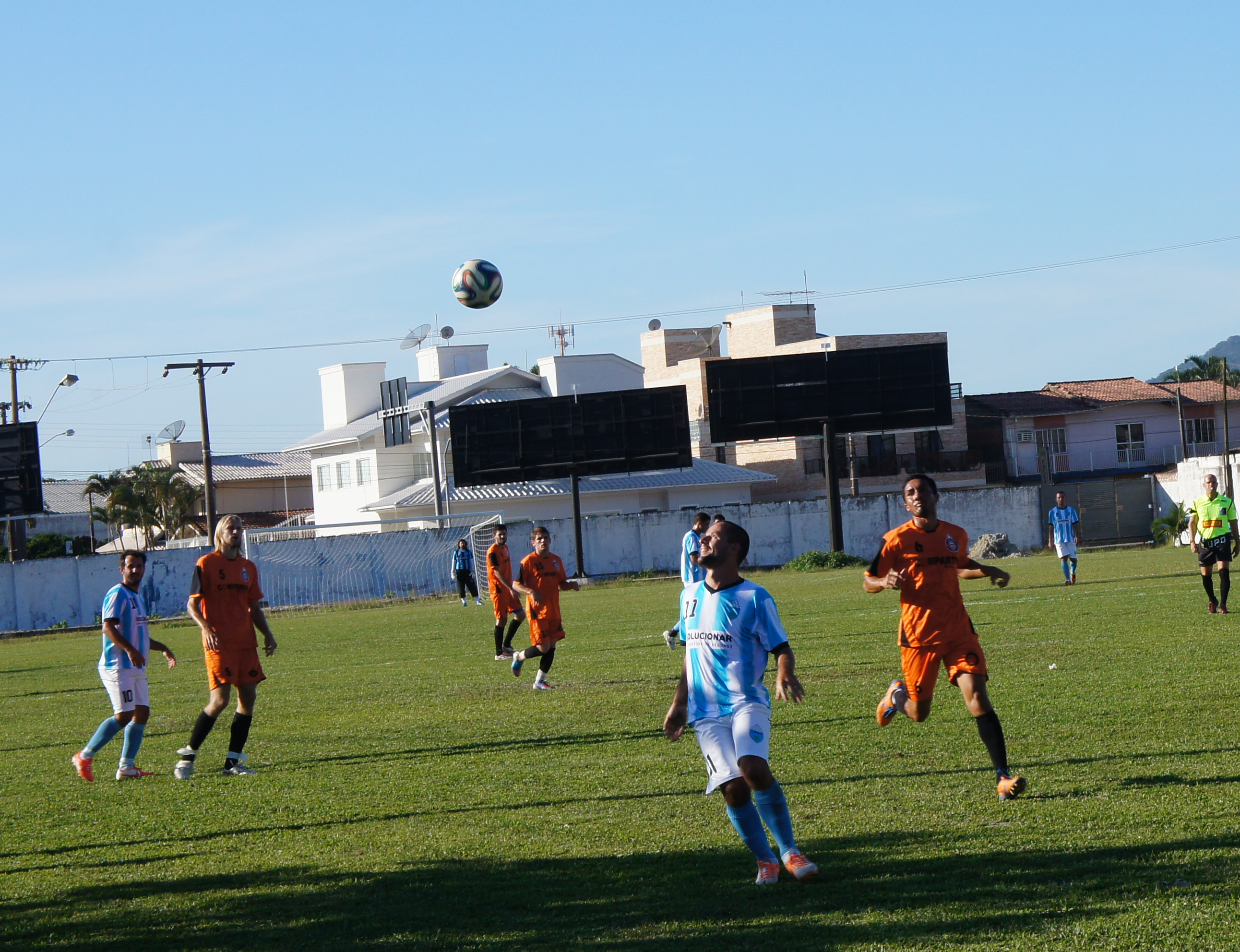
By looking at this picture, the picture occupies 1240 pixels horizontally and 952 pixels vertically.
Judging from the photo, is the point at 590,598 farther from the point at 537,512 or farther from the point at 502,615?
the point at 537,512

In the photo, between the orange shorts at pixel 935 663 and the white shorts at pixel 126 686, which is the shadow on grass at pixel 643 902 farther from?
the white shorts at pixel 126 686

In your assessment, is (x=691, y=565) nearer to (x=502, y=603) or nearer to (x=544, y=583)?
(x=544, y=583)

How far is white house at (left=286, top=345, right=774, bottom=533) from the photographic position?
61906mm

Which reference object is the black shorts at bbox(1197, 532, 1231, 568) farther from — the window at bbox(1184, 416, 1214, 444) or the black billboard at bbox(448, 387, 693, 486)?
the window at bbox(1184, 416, 1214, 444)

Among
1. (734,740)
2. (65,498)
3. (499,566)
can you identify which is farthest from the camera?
(65,498)

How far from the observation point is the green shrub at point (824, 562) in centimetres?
4456

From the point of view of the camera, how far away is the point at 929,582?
328 inches

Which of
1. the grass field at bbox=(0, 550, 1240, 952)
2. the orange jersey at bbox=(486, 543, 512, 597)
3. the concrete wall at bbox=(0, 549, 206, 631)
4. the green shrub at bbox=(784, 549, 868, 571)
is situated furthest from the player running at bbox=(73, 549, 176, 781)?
the green shrub at bbox=(784, 549, 868, 571)

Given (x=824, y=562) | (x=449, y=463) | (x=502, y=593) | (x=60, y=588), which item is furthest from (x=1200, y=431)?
(x=502, y=593)

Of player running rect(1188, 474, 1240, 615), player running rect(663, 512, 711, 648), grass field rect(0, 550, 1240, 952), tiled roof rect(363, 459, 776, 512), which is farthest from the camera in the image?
tiled roof rect(363, 459, 776, 512)

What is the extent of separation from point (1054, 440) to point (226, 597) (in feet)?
230

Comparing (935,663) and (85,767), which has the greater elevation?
(935,663)

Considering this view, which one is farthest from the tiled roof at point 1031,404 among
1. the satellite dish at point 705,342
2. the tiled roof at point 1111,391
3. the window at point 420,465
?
the window at point 420,465

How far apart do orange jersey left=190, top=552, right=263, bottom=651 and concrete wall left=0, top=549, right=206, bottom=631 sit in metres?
34.6
